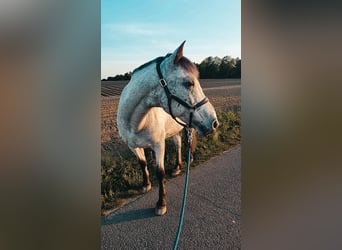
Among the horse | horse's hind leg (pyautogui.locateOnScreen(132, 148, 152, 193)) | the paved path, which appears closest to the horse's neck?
the horse

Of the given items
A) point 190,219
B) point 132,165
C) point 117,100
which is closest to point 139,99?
point 117,100

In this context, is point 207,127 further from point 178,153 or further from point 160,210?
point 160,210

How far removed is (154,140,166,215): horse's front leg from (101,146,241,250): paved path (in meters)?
0.03

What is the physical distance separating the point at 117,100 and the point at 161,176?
0.56 m

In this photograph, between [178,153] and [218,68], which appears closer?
[218,68]

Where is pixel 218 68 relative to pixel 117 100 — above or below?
above

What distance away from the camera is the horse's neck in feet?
6.35

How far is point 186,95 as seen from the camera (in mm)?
1906

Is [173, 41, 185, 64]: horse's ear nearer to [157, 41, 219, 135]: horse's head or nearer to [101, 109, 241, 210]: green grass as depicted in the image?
[157, 41, 219, 135]: horse's head
